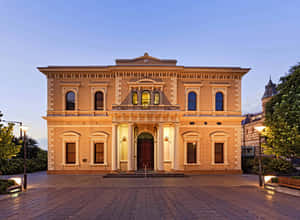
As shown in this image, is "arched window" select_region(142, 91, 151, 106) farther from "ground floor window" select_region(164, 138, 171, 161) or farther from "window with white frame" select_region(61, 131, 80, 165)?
"window with white frame" select_region(61, 131, 80, 165)

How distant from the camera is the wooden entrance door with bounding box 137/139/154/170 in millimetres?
22391

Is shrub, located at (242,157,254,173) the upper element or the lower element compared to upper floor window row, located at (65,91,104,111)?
lower

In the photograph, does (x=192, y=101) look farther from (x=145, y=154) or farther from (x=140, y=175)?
(x=140, y=175)

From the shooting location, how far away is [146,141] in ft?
74.6

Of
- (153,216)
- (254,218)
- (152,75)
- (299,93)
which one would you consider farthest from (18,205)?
(299,93)

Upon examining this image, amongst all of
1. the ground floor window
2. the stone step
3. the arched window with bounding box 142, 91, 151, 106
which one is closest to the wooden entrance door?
the ground floor window

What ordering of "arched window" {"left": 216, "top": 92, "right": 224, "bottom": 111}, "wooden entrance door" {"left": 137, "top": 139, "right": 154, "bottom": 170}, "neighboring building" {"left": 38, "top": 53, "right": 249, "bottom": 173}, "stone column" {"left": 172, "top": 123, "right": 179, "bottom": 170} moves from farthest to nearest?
"arched window" {"left": 216, "top": 92, "right": 224, "bottom": 111}, "wooden entrance door" {"left": 137, "top": 139, "right": 154, "bottom": 170}, "neighboring building" {"left": 38, "top": 53, "right": 249, "bottom": 173}, "stone column" {"left": 172, "top": 123, "right": 179, "bottom": 170}

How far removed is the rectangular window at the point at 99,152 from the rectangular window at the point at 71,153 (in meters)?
2.21

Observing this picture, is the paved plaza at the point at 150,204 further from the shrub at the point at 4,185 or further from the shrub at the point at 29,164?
the shrub at the point at 29,164

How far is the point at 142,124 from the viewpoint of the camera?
2219 centimetres

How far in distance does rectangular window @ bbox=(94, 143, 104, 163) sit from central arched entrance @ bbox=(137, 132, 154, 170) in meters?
3.75

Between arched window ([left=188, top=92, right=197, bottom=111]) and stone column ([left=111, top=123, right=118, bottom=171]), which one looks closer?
stone column ([left=111, top=123, right=118, bottom=171])

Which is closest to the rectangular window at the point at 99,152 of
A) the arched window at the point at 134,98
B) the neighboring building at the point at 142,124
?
the neighboring building at the point at 142,124

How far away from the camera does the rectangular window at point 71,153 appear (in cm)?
2225
